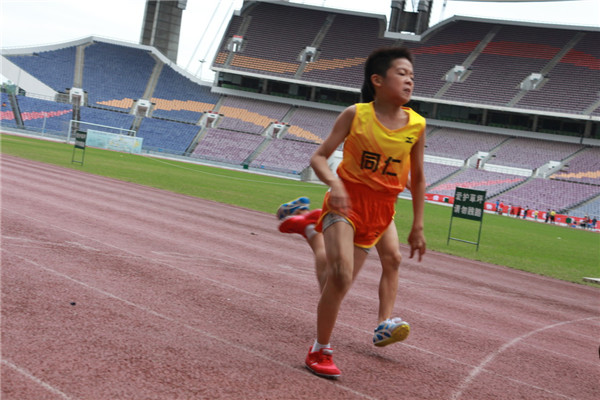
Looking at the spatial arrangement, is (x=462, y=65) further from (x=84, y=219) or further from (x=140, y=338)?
(x=140, y=338)

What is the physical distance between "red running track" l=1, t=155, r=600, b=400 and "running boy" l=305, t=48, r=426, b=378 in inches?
15.6

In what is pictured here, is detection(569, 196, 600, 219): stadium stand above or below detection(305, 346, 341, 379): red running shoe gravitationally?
above

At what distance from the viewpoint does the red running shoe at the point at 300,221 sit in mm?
4887

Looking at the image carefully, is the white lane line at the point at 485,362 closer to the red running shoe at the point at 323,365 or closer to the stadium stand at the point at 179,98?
the red running shoe at the point at 323,365

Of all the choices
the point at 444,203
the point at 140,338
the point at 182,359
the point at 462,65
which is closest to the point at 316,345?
the point at 182,359

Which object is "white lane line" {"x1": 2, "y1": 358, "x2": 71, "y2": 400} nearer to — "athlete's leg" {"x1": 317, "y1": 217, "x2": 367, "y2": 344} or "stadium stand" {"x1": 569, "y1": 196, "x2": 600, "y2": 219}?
"athlete's leg" {"x1": 317, "y1": 217, "x2": 367, "y2": 344}

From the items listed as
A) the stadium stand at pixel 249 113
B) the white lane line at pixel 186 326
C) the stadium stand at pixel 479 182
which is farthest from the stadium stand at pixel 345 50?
the white lane line at pixel 186 326

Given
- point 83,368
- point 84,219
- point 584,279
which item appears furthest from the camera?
point 584,279

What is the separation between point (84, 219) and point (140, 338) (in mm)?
7031

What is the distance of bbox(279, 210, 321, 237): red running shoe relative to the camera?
4887 mm

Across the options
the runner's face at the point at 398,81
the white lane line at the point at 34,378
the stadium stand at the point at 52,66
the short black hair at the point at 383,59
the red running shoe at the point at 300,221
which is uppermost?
the stadium stand at the point at 52,66

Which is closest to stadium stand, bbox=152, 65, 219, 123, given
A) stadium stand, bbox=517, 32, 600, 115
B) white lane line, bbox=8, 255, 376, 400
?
stadium stand, bbox=517, 32, 600, 115

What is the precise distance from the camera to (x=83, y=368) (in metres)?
3.63

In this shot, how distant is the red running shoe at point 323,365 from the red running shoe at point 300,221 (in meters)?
1.06
